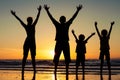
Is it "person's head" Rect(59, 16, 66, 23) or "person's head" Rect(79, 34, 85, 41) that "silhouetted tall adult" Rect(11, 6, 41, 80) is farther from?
"person's head" Rect(79, 34, 85, 41)

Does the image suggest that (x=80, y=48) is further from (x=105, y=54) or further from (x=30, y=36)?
(x=30, y=36)

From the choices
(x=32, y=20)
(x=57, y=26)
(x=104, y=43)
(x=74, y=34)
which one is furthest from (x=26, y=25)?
(x=104, y=43)

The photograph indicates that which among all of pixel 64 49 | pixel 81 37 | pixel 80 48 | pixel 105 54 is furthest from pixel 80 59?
pixel 64 49

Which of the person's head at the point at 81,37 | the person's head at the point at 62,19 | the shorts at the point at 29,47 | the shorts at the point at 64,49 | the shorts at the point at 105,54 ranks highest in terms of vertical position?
the person's head at the point at 81,37

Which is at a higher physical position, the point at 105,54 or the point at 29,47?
the point at 105,54

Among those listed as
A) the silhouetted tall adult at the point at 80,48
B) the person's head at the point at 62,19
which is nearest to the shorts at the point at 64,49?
the person's head at the point at 62,19

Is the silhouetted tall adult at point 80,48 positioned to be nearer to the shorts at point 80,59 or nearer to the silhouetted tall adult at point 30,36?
the shorts at point 80,59

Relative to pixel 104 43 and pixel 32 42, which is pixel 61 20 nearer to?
pixel 32 42

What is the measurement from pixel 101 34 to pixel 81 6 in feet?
13.1

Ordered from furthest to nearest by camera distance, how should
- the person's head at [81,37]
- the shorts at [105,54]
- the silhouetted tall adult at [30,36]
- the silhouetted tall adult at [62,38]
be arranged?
the person's head at [81,37] → the shorts at [105,54] → the silhouetted tall adult at [30,36] → the silhouetted tall adult at [62,38]

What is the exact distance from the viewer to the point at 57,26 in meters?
13.8

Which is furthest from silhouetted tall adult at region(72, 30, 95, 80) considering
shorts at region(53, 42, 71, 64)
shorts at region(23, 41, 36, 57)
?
shorts at region(53, 42, 71, 64)

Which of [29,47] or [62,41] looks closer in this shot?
[62,41]

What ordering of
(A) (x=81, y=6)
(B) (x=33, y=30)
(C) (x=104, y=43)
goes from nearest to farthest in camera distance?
1. (A) (x=81, y=6)
2. (B) (x=33, y=30)
3. (C) (x=104, y=43)
